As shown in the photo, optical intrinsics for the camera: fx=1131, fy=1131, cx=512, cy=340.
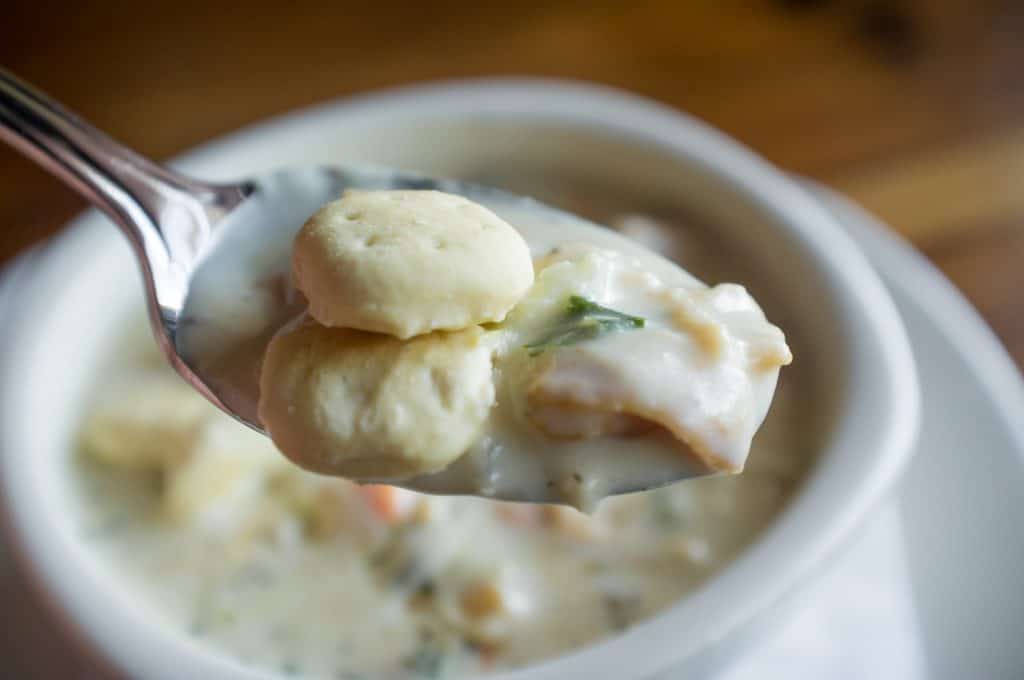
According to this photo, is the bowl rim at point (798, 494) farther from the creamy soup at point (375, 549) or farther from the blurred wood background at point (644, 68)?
the blurred wood background at point (644, 68)

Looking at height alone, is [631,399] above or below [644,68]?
above

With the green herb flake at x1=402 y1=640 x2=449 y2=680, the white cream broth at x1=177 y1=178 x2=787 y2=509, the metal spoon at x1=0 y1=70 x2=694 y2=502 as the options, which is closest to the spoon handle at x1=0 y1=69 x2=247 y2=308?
the metal spoon at x1=0 y1=70 x2=694 y2=502

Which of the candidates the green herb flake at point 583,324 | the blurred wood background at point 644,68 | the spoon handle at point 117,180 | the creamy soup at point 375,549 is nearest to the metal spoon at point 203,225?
the spoon handle at point 117,180

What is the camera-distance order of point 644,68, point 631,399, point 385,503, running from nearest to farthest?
point 631,399 → point 385,503 → point 644,68

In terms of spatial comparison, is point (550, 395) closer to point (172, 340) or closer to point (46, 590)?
point (172, 340)

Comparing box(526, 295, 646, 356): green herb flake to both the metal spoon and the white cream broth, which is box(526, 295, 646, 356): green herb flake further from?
the metal spoon

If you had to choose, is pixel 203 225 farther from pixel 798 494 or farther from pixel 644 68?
pixel 644 68

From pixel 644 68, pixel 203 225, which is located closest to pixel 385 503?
pixel 203 225
